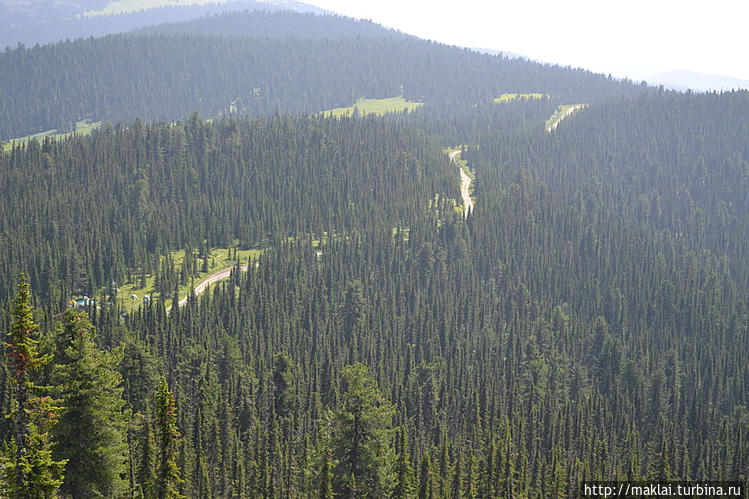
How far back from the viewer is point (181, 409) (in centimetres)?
12119

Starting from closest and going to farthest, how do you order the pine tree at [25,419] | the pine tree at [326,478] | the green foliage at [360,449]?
Result: 1. the pine tree at [25,419]
2. the pine tree at [326,478]
3. the green foliage at [360,449]

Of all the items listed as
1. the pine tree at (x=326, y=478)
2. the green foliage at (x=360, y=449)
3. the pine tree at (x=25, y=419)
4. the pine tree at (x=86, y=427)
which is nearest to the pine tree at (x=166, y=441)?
the pine tree at (x=25, y=419)

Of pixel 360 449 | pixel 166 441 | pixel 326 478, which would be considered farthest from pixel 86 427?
pixel 360 449

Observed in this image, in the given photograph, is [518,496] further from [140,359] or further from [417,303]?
[417,303]

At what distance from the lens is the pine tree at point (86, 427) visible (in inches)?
2359

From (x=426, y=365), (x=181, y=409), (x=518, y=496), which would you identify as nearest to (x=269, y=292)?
(x=426, y=365)

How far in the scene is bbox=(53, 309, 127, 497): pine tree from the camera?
59906 millimetres

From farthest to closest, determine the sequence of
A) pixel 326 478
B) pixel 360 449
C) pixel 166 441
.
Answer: pixel 360 449 < pixel 326 478 < pixel 166 441

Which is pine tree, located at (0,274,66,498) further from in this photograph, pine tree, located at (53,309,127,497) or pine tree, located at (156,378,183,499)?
pine tree, located at (53,309,127,497)

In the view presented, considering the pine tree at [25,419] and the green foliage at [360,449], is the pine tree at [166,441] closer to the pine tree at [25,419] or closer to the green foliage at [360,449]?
the pine tree at [25,419]

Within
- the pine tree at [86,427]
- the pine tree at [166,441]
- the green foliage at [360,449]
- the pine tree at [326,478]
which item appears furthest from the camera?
the green foliage at [360,449]

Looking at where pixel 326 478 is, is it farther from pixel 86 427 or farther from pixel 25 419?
pixel 25 419

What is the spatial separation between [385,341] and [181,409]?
62.3m

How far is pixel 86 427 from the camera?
60.6 m
